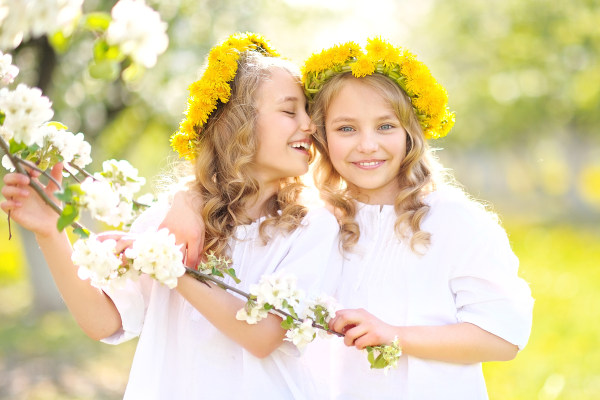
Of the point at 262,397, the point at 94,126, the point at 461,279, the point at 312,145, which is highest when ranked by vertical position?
the point at 94,126

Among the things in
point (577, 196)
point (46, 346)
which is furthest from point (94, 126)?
point (577, 196)

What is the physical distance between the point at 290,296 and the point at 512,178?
50780 millimetres

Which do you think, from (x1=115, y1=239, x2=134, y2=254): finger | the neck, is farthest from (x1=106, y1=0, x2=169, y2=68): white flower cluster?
the neck

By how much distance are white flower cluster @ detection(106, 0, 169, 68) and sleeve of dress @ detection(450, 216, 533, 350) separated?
5.19 ft

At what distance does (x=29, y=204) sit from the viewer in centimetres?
236

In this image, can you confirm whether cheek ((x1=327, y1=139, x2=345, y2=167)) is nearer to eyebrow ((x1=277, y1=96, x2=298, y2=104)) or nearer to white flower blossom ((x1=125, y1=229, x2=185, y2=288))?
eyebrow ((x1=277, y1=96, x2=298, y2=104))

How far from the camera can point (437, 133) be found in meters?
3.16

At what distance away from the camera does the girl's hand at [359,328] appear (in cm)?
240

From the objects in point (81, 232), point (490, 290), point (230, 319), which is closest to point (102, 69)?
point (81, 232)

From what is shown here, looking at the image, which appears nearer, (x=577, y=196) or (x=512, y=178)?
(x=577, y=196)

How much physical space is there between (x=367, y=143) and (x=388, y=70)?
33 cm

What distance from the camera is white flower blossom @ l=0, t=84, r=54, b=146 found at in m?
1.71

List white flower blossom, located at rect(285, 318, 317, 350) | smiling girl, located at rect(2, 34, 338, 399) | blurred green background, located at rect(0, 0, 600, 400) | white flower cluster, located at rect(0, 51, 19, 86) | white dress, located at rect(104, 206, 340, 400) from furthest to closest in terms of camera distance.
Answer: blurred green background, located at rect(0, 0, 600, 400)
white dress, located at rect(104, 206, 340, 400)
smiling girl, located at rect(2, 34, 338, 399)
white flower blossom, located at rect(285, 318, 317, 350)
white flower cluster, located at rect(0, 51, 19, 86)

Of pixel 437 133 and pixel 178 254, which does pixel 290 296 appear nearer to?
pixel 178 254
